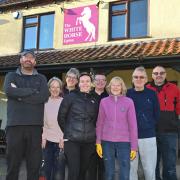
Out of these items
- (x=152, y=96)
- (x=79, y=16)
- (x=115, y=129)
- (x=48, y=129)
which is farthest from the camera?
→ (x=79, y=16)

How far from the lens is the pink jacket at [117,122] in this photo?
16.6 feet

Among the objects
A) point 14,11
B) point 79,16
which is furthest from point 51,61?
point 14,11

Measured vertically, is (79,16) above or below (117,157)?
above

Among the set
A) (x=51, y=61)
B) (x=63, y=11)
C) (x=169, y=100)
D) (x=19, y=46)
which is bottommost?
(x=169, y=100)

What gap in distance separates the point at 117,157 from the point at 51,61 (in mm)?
7406

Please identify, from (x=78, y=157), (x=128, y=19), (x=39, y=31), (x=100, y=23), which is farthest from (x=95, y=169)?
(x=39, y=31)

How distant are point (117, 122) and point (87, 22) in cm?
871

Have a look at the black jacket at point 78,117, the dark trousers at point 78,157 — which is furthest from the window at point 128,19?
the dark trousers at point 78,157

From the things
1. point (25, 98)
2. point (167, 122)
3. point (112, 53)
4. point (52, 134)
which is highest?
point (112, 53)

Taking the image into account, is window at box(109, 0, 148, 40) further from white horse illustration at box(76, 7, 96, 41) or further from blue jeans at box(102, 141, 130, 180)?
blue jeans at box(102, 141, 130, 180)

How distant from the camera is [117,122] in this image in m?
5.09

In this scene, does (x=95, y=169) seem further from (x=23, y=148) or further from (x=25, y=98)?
(x=25, y=98)

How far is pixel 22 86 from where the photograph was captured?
5.14 m

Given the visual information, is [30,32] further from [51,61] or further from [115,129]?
[115,129]
